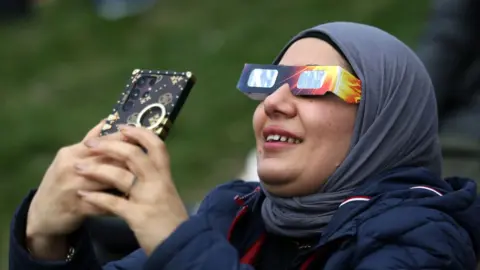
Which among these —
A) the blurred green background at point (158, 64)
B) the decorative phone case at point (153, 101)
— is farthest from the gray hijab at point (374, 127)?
the blurred green background at point (158, 64)

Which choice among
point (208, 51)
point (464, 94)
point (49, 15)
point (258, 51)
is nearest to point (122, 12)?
point (49, 15)

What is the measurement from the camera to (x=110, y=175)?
2.25 meters

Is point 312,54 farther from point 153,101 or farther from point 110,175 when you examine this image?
point 110,175

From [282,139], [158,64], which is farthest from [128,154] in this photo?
[158,64]

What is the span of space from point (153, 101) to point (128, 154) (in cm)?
21

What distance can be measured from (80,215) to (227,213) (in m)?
0.47

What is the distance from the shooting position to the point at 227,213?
8.82 ft

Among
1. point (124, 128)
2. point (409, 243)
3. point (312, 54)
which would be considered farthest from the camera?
point (312, 54)

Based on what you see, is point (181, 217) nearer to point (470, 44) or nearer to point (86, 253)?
point (86, 253)

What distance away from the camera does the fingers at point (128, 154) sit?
7.39 feet

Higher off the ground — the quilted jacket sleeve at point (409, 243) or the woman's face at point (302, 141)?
the woman's face at point (302, 141)

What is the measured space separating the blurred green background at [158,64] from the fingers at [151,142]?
170 inches

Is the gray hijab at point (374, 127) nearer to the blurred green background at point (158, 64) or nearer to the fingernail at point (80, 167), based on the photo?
the fingernail at point (80, 167)

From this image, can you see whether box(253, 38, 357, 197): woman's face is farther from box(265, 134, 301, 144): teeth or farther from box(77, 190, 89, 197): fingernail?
box(77, 190, 89, 197): fingernail
